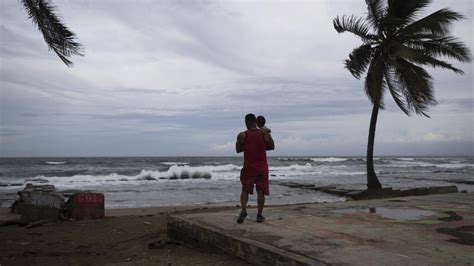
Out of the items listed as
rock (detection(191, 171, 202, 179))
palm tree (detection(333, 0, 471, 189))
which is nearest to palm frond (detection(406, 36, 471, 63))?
palm tree (detection(333, 0, 471, 189))

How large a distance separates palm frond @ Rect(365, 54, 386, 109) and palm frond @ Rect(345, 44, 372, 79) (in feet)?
0.86

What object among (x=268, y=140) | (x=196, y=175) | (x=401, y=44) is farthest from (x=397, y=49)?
(x=196, y=175)

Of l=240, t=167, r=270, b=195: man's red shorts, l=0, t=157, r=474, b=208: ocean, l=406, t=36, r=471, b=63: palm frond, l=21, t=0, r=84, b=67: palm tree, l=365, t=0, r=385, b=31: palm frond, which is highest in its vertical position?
l=365, t=0, r=385, b=31: palm frond

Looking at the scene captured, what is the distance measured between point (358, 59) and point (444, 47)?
2908mm

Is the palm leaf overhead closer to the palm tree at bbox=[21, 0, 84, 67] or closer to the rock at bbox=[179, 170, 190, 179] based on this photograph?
the palm tree at bbox=[21, 0, 84, 67]

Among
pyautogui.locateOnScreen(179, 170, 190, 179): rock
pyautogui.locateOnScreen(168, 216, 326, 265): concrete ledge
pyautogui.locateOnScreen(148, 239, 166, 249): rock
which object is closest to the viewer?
pyautogui.locateOnScreen(168, 216, 326, 265): concrete ledge

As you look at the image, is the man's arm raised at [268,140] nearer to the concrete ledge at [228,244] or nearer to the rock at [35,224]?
the concrete ledge at [228,244]

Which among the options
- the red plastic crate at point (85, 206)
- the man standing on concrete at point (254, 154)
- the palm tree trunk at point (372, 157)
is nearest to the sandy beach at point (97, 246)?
the red plastic crate at point (85, 206)

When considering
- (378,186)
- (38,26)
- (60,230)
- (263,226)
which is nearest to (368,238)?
(263,226)

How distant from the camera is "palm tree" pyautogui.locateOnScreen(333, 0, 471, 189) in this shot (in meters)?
13.7

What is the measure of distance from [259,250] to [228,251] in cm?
68

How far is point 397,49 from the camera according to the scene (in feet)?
43.9

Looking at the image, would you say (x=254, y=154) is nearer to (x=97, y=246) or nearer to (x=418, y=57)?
(x=97, y=246)

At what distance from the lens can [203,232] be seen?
215 inches
